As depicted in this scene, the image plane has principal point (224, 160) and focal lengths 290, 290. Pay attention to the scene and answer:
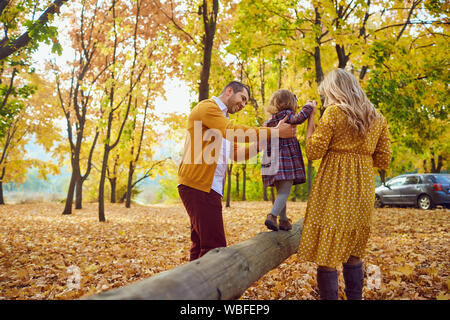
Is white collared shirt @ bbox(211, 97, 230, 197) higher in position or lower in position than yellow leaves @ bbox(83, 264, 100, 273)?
higher

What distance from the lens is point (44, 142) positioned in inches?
668

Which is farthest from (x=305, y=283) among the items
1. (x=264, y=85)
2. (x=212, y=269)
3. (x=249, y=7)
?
(x=264, y=85)

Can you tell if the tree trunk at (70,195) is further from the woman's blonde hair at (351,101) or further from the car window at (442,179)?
the car window at (442,179)

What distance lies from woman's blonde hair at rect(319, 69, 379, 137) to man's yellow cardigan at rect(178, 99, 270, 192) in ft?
2.44

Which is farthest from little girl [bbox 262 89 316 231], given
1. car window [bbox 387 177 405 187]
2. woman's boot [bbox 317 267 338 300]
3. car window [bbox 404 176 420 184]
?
car window [bbox 387 177 405 187]

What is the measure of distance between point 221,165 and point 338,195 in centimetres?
111

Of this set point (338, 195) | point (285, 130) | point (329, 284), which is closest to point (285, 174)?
point (285, 130)

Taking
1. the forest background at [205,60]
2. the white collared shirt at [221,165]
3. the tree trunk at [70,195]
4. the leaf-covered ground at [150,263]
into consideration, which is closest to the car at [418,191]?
the forest background at [205,60]

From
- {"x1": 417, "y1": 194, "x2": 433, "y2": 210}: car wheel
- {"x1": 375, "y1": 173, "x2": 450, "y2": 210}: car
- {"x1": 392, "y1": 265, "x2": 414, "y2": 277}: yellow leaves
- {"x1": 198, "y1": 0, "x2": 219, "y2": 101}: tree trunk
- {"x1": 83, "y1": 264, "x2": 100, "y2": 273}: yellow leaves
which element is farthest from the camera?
{"x1": 417, "y1": 194, "x2": 433, "y2": 210}: car wheel

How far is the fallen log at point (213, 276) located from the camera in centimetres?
143

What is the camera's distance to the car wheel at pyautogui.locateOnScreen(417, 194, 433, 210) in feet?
43.3

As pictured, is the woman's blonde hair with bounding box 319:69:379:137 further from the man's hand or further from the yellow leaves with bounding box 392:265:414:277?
the yellow leaves with bounding box 392:265:414:277

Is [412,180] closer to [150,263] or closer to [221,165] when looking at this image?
[150,263]

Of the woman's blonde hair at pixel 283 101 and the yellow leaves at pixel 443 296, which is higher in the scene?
the woman's blonde hair at pixel 283 101
